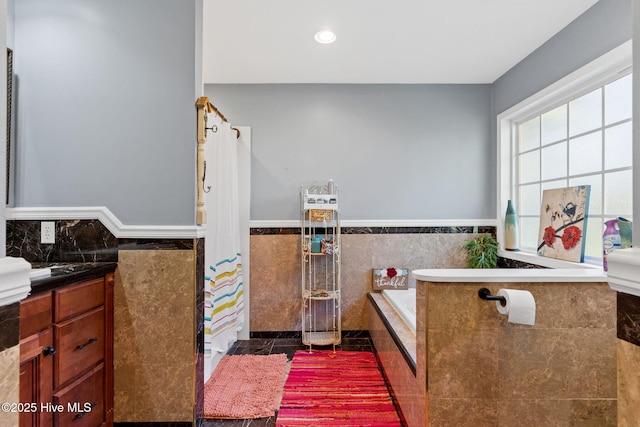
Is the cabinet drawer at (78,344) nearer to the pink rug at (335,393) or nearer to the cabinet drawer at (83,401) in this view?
the cabinet drawer at (83,401)

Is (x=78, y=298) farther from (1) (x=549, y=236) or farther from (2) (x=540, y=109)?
(2) (x=540, y=109)

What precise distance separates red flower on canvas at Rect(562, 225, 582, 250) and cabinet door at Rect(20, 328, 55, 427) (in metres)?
2.81

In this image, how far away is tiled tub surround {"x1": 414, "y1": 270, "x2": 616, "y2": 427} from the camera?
4.14ft

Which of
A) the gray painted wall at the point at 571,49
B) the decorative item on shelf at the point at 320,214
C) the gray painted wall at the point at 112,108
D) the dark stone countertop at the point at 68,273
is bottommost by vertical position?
the dark stone countertop at the point at 68,273

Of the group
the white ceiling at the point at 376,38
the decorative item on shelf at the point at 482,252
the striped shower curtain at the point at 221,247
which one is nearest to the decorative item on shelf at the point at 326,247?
the striped shower curtain at the point at 221,247

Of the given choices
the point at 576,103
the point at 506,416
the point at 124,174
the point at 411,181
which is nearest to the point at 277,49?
the point at 124,174

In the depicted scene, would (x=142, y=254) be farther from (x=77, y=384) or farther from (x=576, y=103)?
(x=576, y=103)

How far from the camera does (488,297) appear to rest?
4.04 feet

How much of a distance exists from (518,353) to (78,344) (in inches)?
71.9

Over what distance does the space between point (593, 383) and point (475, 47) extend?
2.17 metres

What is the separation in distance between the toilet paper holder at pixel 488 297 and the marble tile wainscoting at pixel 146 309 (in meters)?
1.32

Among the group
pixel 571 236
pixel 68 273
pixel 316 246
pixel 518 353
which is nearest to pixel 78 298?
pixel 68 273

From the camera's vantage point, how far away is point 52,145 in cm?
164

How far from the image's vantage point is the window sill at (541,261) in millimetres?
1960
